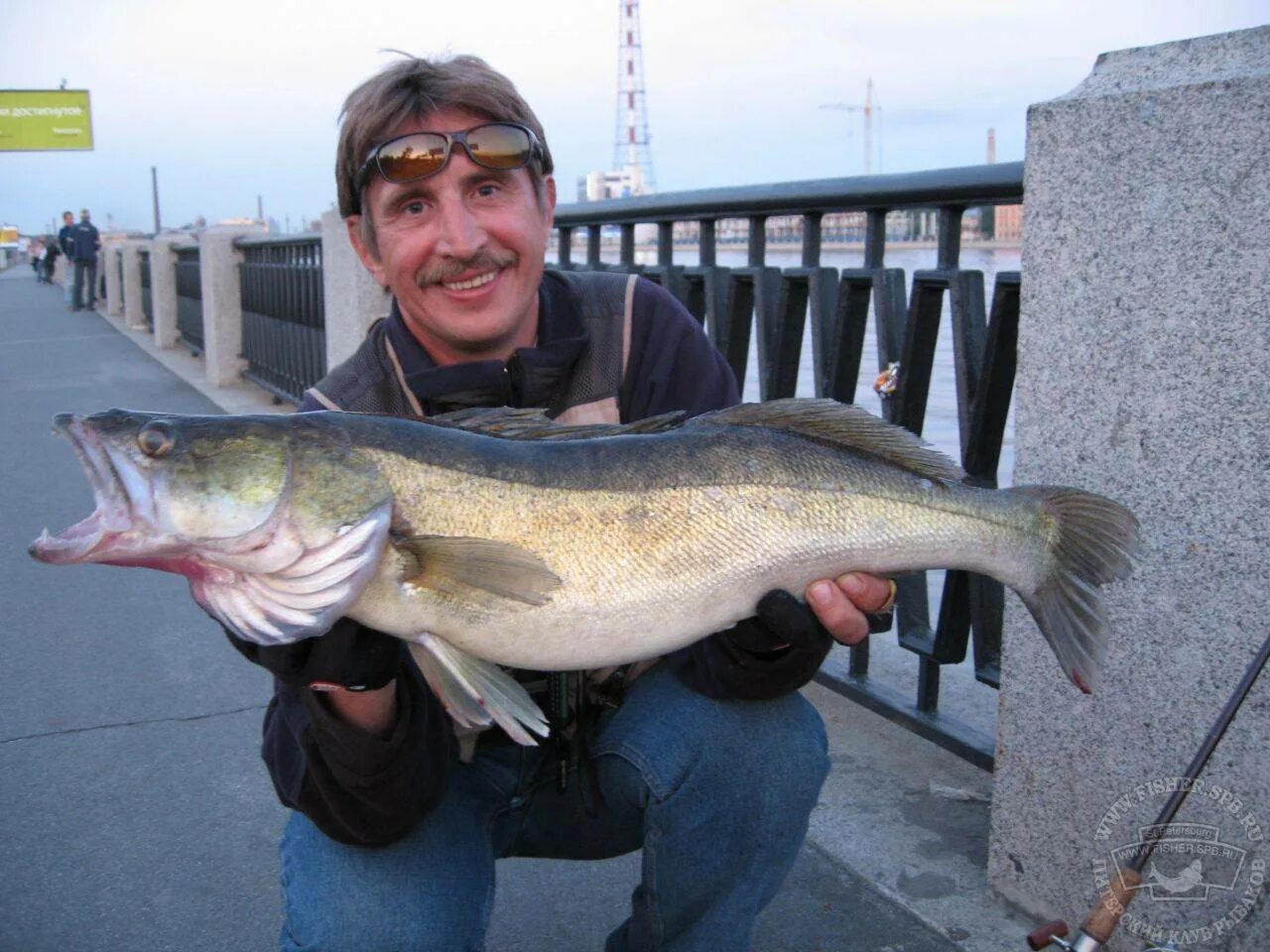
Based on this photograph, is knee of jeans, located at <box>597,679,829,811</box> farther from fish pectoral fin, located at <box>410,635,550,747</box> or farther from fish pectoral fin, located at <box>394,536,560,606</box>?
fish pectoral fin, located at <box>394,536,560,606</box>

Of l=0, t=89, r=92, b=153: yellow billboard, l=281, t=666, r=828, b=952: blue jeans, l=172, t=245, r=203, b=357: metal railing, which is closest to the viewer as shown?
l=281, t=666, r=828, b=952: blue jeans

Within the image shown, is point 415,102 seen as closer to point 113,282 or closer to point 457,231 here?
point 457,231

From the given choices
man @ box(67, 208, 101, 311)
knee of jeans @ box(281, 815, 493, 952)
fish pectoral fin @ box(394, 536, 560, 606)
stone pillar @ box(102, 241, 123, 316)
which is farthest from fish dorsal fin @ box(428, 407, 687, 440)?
man @ box(67, 208, 101, 311)

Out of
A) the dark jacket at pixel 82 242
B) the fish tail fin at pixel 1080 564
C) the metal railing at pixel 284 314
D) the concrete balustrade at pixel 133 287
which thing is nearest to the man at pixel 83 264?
the dark jacket at pixel 82 242

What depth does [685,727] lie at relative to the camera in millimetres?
2551

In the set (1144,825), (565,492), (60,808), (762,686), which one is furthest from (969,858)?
Result: (60,808)

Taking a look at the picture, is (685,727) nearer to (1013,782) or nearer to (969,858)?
(1013,782)

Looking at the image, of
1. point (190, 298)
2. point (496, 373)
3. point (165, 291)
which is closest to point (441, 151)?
point (496, 373)

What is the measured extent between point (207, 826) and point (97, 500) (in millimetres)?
1866

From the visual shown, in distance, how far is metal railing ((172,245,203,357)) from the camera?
15242mm

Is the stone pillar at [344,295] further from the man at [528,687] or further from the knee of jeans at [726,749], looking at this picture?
the knee of jeans at [726,749]

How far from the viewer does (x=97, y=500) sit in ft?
6.64

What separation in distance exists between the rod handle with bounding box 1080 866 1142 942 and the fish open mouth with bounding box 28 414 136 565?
185cm

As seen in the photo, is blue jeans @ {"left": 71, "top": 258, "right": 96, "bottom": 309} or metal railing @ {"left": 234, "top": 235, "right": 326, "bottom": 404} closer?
metal railing @ {"left": 234, "top": 235, "right": 326, "bottom": 404}
